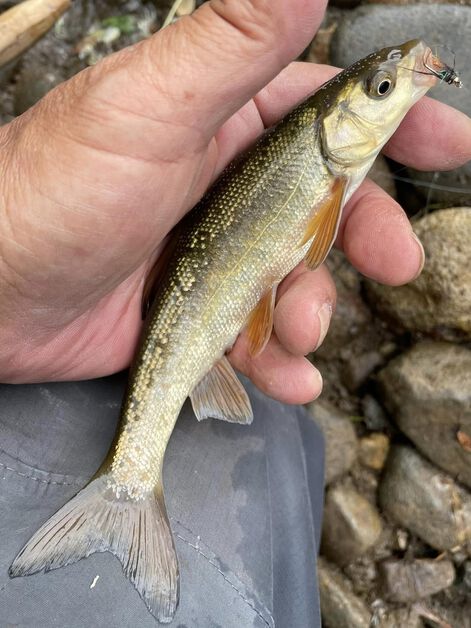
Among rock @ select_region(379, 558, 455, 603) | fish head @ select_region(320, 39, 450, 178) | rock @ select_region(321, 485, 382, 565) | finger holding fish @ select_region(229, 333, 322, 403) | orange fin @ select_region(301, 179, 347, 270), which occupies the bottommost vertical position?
rock @ select_region(379, 558, 455, 603)

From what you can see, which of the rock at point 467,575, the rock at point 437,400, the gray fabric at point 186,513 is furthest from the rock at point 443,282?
the rock at point 467,575

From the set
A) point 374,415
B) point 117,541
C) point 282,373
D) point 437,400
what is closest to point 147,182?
point 282,373

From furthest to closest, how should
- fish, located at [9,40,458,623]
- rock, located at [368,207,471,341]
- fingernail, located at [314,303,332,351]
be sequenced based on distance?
rock, located at [368,207,471,341]
fingernail, located at [314,303,332,351]
fish, located at [9,40,458,623]

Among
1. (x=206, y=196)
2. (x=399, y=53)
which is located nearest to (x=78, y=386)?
(x=206, y=196)

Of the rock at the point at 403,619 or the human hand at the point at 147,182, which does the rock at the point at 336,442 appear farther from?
the human hand at the point at 147,182

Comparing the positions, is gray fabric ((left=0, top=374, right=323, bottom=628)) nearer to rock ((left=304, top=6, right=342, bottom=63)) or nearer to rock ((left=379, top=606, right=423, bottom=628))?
rock ((left=379, top=606, right=423, bottom=628))

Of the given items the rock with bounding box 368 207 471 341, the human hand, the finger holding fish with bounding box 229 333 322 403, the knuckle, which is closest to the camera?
the knuckle

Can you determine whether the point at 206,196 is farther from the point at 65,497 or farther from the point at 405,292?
the point at 405,292

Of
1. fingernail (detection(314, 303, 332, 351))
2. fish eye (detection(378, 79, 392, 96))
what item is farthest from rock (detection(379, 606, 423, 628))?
fish eye (detection(378, 79, 392, 96))
